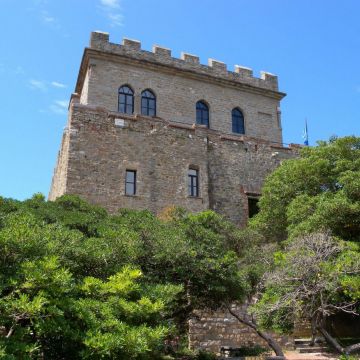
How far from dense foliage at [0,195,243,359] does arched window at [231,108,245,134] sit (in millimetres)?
15950

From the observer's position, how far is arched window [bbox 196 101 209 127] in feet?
86.1

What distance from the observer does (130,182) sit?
19.4 meters

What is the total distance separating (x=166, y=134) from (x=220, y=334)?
380 inches

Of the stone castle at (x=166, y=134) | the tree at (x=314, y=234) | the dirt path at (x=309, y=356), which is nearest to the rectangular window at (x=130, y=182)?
the stone castle at (x=166, y=134)

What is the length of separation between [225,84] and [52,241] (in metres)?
21.0

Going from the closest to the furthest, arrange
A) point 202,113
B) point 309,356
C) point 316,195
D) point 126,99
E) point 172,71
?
point 309,356, point 316,195, point 126,99, point 172,71, point 202,113

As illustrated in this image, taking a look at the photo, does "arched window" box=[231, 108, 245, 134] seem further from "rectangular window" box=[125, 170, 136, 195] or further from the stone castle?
"rectangular window" box=[125, 170, 136, 195]

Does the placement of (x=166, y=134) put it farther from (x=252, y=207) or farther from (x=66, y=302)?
(x=66, y=302)

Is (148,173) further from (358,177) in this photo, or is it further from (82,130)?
(358,177)

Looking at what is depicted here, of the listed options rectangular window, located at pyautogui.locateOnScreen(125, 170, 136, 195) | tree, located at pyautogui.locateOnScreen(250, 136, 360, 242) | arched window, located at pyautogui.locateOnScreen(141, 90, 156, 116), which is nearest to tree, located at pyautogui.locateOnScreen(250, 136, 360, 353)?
tree, located at pyautogui.locateOnScreen(250, 136, 360, 242)

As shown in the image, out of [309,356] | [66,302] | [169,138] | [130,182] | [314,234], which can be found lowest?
[309,356]

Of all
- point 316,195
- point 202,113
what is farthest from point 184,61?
point 316,195

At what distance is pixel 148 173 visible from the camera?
778 inches

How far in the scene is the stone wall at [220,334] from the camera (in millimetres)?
13812
